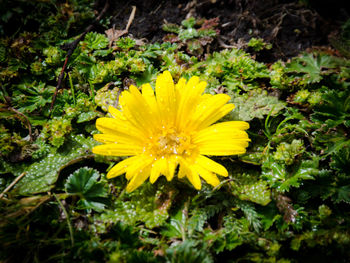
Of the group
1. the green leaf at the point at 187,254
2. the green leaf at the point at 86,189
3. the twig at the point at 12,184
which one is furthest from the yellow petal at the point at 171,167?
the twig at the point at 12,184

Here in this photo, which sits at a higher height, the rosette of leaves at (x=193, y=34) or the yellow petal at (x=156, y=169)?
the rosette of leaves at (x=193, y=34)

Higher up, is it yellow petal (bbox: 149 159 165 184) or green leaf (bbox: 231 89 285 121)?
green leaf (bbox: 231 89 285 121)

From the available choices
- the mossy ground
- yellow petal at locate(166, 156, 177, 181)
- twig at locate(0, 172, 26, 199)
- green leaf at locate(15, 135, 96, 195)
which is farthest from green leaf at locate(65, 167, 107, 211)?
yellow petal at locate(166, 156, 177, 181)

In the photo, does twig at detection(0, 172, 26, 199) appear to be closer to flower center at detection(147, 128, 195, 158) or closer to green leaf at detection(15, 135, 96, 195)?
green leaf at detection(15, 135, 96, 195)

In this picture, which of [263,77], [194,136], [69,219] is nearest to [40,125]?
[69,219]

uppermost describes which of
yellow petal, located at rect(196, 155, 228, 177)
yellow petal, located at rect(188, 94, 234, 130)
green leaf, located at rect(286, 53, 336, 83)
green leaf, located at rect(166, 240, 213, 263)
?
green leaf, located at rect(286, 53, 336, 83)

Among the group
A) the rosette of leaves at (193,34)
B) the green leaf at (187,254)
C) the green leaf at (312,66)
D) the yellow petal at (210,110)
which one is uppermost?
the rosette of leaves at (193,34)

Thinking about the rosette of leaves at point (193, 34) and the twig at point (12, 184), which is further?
the rosette of leaves at point (193, 34)

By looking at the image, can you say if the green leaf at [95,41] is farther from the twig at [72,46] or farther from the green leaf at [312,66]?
the green leaf at [312,66]

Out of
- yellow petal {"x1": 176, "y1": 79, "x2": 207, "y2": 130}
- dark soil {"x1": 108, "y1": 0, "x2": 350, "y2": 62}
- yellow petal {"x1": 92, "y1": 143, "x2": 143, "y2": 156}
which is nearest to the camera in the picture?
yellow petal {"x1": 92, "y1": 143, "x2": 143, "y2": 156}
